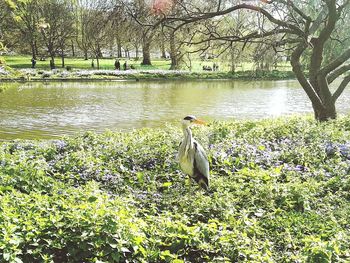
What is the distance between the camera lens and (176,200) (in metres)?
6.38

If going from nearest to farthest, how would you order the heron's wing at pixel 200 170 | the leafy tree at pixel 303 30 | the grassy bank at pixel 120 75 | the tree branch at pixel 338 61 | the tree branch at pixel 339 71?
the heron's wing at pixel 200 170
the leafy tree at pixel 303 30
the tree branch at pixel 338 61
the tree branch at pixel 339 71
the grassy bank at pixel 120 75

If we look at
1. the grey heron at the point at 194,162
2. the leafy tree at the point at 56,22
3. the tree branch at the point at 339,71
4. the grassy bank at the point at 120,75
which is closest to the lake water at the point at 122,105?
the grassy bank at the point at 120,75

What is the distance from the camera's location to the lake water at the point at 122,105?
17.9m

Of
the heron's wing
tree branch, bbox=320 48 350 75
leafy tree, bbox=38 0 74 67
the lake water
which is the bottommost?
the lake water

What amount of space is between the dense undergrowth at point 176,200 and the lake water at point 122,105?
21.9ft

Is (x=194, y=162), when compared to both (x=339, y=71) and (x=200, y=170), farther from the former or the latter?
(x=339, y=71)

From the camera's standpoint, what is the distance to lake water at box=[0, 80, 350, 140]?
1786cm

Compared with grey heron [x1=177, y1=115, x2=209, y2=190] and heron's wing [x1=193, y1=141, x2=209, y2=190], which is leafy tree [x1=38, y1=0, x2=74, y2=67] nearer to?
grey heron [x1=177, y1=115, x2=209, y2=190]

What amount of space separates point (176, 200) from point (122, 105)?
17.3 m

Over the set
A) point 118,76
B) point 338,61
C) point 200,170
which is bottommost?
point 200,170

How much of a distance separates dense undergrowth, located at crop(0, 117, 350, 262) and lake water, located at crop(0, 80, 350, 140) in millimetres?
6670

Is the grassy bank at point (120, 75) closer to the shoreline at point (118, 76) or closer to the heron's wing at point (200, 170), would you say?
the shoreline at point (118, 76)

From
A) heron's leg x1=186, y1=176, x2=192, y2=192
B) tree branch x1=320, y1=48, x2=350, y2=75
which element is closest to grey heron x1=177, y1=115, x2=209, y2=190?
heron's leg x1=186, y1=176, x2=192, y2=192

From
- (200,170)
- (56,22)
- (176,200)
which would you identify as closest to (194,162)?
(200,170)
